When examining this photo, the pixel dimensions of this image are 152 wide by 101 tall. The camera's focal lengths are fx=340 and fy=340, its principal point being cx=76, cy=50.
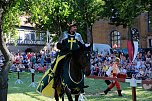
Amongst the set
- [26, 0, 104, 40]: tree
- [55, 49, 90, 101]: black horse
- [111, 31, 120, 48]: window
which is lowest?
[55, 49, 90, 101]: black horse

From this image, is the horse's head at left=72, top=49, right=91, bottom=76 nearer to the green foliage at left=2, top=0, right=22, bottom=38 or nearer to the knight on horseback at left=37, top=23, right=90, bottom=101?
the knight on horseback at left=37, top=23, right=90, bottom=101

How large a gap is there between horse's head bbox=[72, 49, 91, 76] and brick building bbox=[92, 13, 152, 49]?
43.2 meters

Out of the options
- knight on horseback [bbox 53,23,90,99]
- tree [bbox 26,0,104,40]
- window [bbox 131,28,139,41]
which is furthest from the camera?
window [bbox 131,28,139,41]

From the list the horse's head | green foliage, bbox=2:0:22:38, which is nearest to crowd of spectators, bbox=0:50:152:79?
green foliage, bbox=2:0:22:38

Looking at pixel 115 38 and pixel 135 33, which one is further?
pixel 115 38

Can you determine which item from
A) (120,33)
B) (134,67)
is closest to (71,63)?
(134,67)

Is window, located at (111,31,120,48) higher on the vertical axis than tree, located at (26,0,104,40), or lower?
lower

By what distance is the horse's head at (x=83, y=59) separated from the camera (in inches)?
364

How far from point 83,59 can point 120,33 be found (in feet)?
156

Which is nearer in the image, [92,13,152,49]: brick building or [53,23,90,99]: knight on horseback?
[53,23,90,99]: knight on horseback

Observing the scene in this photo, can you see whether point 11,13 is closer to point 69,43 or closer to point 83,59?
point 69,43

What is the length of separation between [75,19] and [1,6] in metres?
41.2

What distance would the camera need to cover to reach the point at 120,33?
56.4 m

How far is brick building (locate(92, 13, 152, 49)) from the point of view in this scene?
2064 inches
